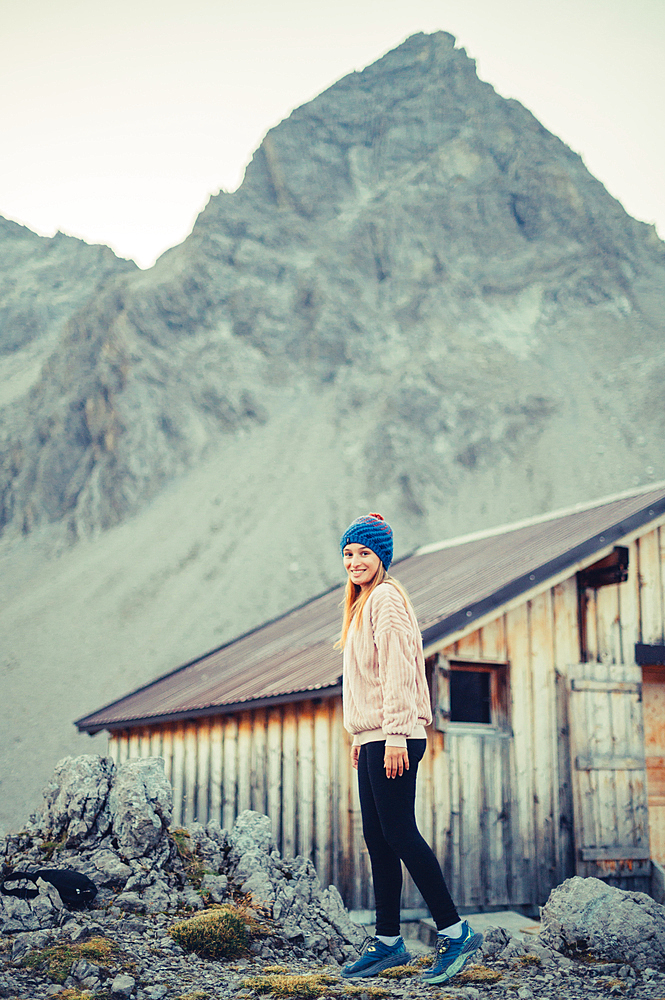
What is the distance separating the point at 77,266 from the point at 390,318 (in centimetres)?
3294

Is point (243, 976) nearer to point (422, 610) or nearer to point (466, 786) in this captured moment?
point (466, 786)

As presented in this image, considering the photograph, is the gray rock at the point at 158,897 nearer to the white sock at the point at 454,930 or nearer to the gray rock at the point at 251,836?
the gray rock at the point at 251,836

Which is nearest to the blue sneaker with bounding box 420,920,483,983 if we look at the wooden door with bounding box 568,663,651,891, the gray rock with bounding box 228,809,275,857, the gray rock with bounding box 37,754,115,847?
the gray rock with bounding box 228,809,275,857

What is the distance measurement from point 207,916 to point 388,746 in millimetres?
1944

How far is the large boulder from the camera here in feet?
16.3

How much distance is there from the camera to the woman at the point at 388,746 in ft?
14.0

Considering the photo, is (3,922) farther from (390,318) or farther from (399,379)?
(390,318)

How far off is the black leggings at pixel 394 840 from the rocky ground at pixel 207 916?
335 mm

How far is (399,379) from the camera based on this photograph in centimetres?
4397

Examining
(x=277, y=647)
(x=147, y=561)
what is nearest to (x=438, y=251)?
(x=147, y=561)

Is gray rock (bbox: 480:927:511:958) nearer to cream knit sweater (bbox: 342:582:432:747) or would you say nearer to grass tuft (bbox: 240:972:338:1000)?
grass tuft (bbox: 240:972:338:1000)

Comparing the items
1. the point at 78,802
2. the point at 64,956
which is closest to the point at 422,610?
the point at 78,802

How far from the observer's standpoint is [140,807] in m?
6.21

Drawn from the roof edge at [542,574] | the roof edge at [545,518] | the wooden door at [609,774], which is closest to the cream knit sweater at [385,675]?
the roof edge at [542,574]
